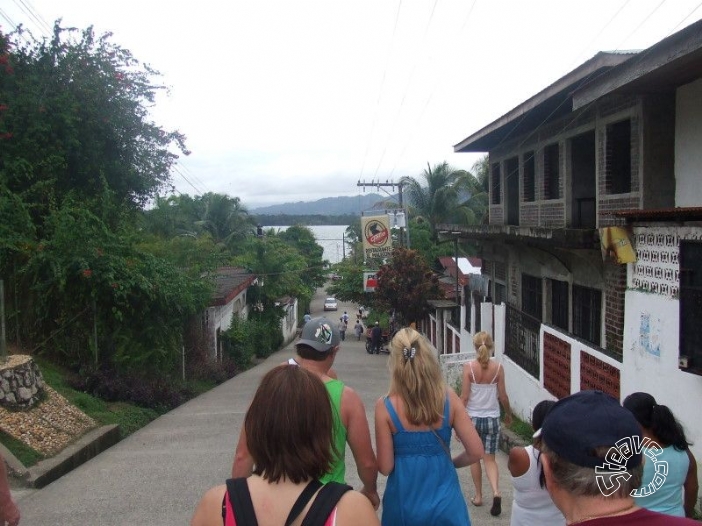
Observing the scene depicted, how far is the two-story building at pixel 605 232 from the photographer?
6.18 m

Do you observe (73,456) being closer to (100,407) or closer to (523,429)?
(100,407)

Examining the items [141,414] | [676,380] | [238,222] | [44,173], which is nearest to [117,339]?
[141,414]

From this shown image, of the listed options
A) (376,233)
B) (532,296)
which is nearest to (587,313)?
(532,296)

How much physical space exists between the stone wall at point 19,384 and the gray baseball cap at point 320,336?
20.5 feet

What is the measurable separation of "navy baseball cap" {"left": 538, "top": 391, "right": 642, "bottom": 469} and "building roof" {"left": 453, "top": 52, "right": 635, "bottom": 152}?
7.30 m

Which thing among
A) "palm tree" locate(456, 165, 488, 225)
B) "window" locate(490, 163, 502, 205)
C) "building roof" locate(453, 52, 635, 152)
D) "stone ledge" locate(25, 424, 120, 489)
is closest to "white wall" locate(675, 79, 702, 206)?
"building roof" locate(453, 52, 635, 152)

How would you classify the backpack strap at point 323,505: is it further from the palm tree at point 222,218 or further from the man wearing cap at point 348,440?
the palm tree at point 222,218

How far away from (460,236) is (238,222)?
3121 centimetres

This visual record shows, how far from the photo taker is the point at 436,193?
3675 cm

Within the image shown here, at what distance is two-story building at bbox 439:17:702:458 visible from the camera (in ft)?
20.3

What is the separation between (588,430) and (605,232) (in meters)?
5.75

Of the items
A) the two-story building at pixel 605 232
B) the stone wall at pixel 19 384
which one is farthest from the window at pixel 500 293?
the stone wall at pixel 19 384

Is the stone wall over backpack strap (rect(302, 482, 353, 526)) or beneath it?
beneath

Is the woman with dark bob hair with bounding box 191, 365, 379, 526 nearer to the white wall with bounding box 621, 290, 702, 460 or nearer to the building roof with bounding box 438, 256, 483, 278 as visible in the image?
the white wall with bounding box 621, 290, 702, 460
